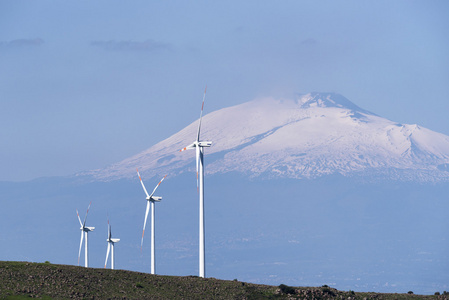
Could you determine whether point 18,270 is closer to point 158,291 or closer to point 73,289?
point 73,289

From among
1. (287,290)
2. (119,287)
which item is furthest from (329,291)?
(119,287)

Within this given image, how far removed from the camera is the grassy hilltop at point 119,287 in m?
127

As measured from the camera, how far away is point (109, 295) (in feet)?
429

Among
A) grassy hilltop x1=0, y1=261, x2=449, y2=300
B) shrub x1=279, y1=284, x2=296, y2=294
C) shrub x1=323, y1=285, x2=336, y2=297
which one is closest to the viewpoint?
grassy hilltop x1=0, y1=261, x2=449, y2=300

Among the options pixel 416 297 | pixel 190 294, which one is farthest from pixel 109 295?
pixel 416 297

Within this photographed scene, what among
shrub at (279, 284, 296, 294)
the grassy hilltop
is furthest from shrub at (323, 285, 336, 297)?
shrub at (279, 284, 296, 294)

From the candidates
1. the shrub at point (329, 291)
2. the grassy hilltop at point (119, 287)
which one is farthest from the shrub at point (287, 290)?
the shrub at point (329, 291)

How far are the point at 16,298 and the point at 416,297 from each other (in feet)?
209

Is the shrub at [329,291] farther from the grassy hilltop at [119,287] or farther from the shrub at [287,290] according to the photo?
the shrub at [287,290]

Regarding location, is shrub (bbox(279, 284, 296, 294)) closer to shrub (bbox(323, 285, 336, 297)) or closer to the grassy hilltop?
the grassy hilltop

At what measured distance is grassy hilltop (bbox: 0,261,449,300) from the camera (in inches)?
5005

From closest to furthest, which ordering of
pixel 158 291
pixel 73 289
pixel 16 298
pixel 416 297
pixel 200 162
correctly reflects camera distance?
pixel 16 298, pixel 73 289, pixel 158 291, pixel 416 297, pixel 200 162

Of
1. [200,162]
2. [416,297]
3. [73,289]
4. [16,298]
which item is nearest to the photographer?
[16,298]

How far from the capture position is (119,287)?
136 meters
